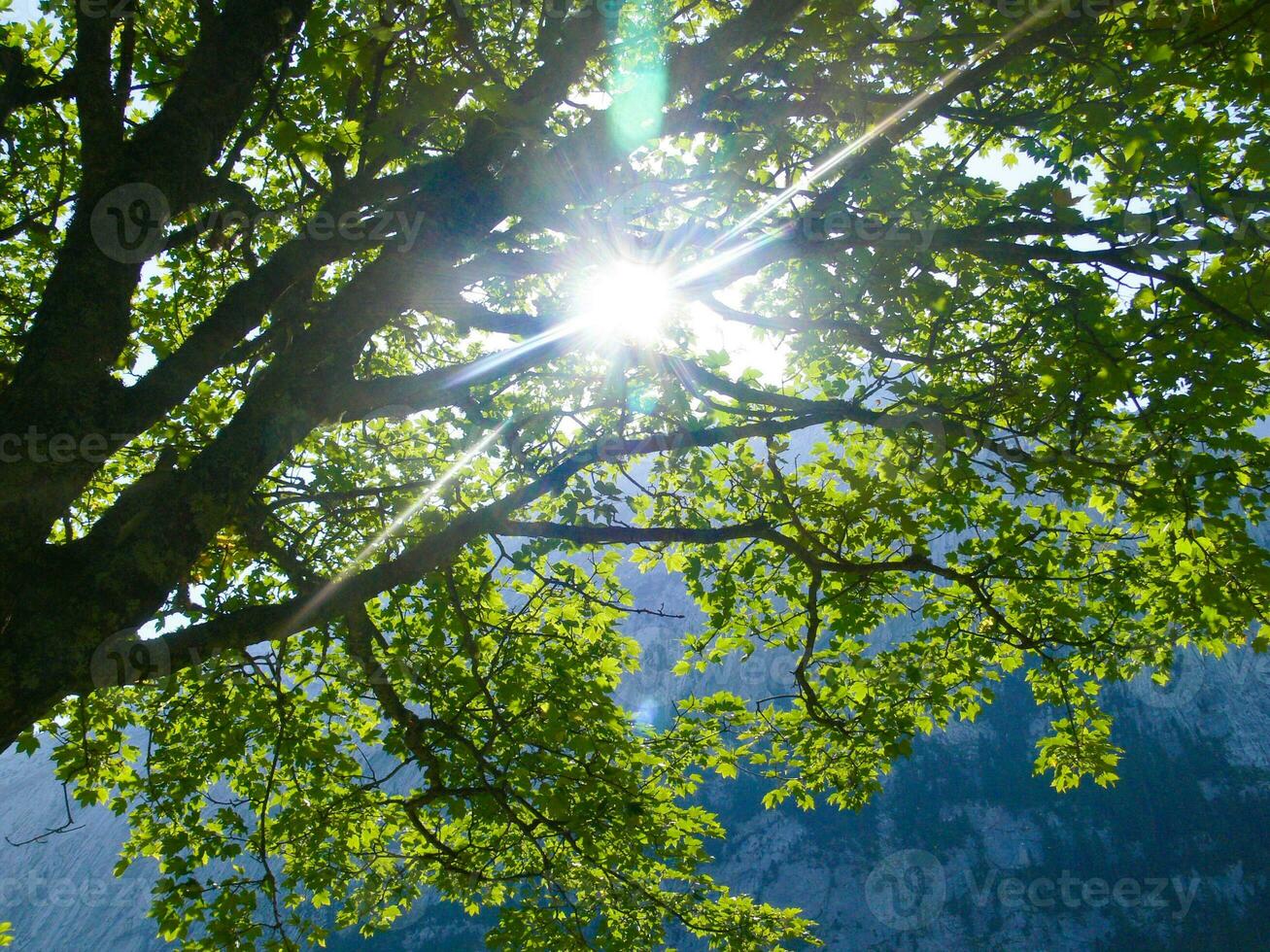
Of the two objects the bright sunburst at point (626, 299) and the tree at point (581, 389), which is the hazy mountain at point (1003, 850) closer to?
the tree at point (581, 389)

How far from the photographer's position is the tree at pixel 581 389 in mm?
4266

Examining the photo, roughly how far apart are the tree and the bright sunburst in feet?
0.18

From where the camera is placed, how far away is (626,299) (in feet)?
23.0

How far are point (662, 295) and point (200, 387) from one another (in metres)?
5.97

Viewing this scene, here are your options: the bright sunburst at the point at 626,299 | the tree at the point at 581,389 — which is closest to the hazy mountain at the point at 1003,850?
the tree at the point at 581,389

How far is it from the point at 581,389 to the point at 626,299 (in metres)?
1.82

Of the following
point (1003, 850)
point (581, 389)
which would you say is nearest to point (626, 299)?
point (581, 389)

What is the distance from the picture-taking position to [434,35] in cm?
544

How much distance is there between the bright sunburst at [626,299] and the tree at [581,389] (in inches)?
2.1

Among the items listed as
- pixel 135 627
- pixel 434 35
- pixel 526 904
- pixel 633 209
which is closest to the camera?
pixel 135 627

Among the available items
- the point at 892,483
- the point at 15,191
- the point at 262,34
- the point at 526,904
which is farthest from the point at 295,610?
the point at 15,191

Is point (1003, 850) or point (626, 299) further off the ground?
point (626, 299)

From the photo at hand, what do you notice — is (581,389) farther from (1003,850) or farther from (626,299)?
(1003,850)

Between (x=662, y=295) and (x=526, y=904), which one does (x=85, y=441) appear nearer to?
(x=662, y=295)
